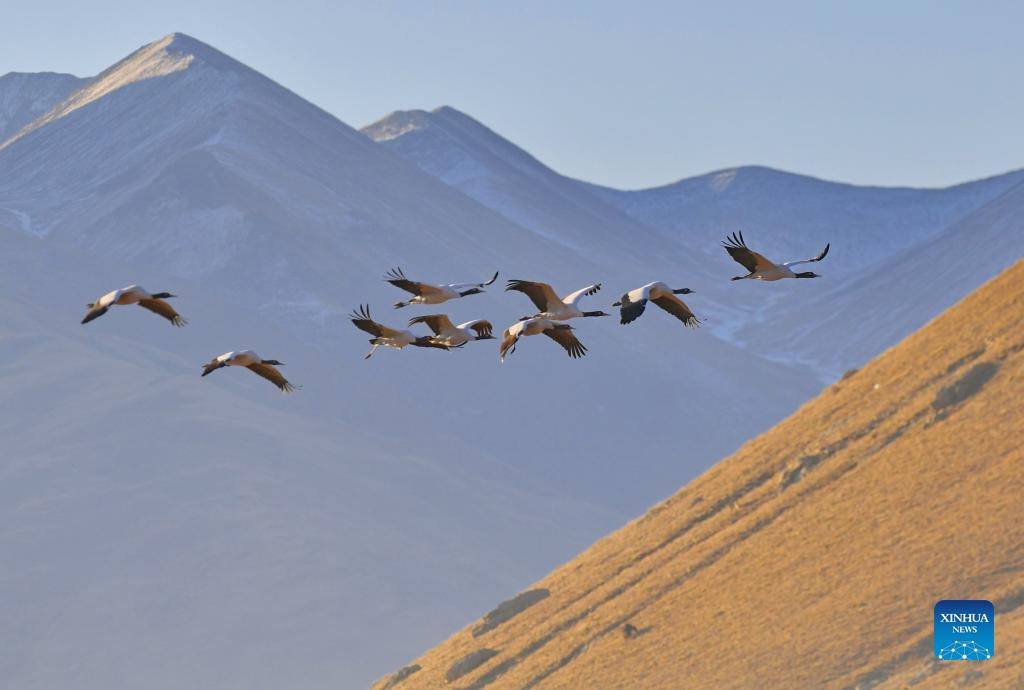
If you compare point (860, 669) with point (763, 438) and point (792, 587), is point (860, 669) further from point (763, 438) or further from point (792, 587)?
point (763, 438)

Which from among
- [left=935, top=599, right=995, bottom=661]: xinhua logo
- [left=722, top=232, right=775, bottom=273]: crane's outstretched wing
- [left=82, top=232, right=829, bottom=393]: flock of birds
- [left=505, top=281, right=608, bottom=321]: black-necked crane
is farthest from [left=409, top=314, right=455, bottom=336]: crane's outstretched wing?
[left=935, top=599, right=995, bottom=661]: xinhua logo

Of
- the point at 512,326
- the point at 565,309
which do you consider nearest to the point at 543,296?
the point at 565,309

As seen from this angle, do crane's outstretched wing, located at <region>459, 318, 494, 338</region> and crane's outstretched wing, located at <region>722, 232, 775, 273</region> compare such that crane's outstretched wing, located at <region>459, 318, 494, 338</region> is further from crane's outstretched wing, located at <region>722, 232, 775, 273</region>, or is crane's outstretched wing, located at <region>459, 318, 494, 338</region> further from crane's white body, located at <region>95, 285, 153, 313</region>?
crane's white body, located at <region>95, 285, 153, 313</region>

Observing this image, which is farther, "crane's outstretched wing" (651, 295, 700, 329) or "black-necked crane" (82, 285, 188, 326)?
"crane's outstretched wing" (651, 295, 700, 329)

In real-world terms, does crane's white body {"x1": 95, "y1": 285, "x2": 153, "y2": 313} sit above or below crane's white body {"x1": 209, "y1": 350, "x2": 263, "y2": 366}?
above

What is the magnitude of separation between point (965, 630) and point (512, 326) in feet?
242

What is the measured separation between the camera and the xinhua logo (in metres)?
100

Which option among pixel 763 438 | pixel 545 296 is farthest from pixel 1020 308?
pixel 545 296

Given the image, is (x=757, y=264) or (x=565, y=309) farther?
(x=757, y=264)

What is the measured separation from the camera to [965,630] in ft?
333

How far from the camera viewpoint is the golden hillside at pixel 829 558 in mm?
108125

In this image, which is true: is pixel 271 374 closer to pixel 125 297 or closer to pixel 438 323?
pixel 125 297

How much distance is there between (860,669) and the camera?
10319cm

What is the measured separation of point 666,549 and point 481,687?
18705 millimetres
